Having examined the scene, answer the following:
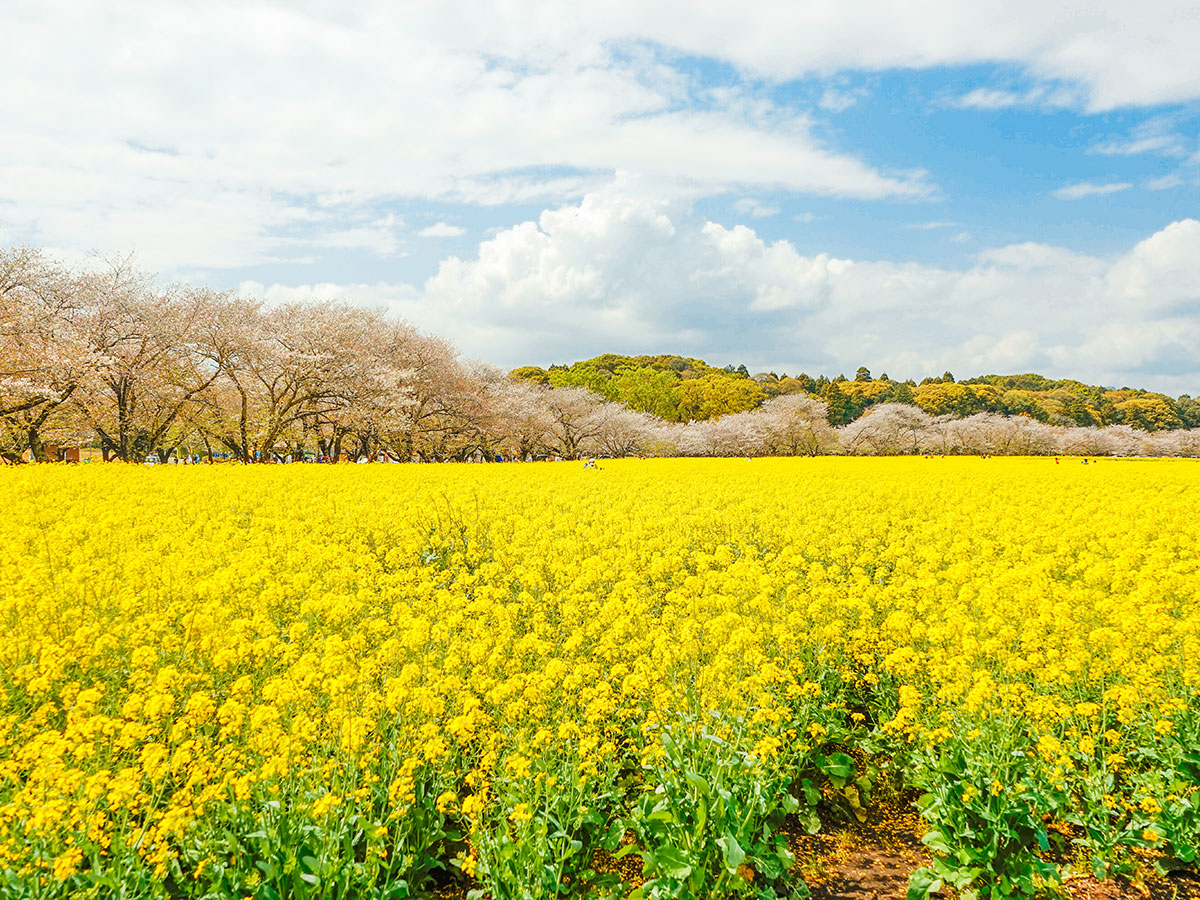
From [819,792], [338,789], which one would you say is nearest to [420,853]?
[338,789]

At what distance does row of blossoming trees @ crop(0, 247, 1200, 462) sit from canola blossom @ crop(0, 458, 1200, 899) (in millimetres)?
21022

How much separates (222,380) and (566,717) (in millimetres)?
36593

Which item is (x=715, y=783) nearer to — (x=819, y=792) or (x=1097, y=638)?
(x=819, y=792)

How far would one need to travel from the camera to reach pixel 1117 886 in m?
4.09

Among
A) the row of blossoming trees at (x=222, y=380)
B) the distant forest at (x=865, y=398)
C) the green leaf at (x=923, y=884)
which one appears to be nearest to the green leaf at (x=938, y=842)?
the green leaf at (x=923, y=884)

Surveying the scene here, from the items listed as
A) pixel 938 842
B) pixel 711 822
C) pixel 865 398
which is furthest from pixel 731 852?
pixel 865 398

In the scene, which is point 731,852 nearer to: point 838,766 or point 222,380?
point 838,766

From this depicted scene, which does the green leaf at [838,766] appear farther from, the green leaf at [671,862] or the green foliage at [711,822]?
the green leaf at [671,862]

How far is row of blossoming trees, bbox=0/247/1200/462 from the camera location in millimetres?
25047

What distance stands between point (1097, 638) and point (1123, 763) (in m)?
0.99

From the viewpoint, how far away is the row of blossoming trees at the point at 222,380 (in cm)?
2505

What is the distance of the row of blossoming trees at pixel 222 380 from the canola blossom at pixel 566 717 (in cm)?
2102

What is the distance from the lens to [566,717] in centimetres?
470

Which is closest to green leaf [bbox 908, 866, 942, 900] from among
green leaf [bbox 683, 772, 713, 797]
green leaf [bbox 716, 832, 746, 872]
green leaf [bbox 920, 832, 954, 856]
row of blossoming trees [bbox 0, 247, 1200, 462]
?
green leaf [bbox 920, 832, 954, 856]
